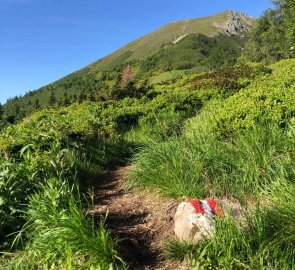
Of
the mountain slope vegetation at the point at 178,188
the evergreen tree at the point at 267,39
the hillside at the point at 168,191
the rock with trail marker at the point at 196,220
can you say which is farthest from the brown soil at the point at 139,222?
the evergreen tree at the point at 267,39

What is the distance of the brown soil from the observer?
4172mm

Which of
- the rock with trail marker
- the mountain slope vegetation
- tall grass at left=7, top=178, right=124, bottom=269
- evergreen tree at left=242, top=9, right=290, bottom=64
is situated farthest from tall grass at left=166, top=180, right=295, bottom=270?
evergreen tree at left=242, top=9, right=290, bottom=64

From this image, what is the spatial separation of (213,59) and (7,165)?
135779mm

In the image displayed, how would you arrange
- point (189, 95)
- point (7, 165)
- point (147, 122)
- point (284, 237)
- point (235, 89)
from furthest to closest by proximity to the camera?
point (235, 89) → point (189, 95) → point (147, 122) → point (7, 165) → point (284, 237)

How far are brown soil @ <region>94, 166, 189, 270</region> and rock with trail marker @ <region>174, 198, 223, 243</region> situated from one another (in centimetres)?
26

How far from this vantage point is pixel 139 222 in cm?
523

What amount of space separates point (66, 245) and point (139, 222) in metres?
1.46

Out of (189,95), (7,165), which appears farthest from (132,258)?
(189,95)

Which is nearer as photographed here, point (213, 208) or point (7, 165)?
point (213, 208)

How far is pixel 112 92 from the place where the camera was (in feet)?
84.6

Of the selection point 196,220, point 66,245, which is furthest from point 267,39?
point 66,245

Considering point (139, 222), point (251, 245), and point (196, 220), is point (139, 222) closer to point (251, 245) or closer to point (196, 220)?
point (196, 220)

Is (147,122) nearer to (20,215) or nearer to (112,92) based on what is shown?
(20,215)

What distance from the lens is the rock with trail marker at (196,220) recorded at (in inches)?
163
